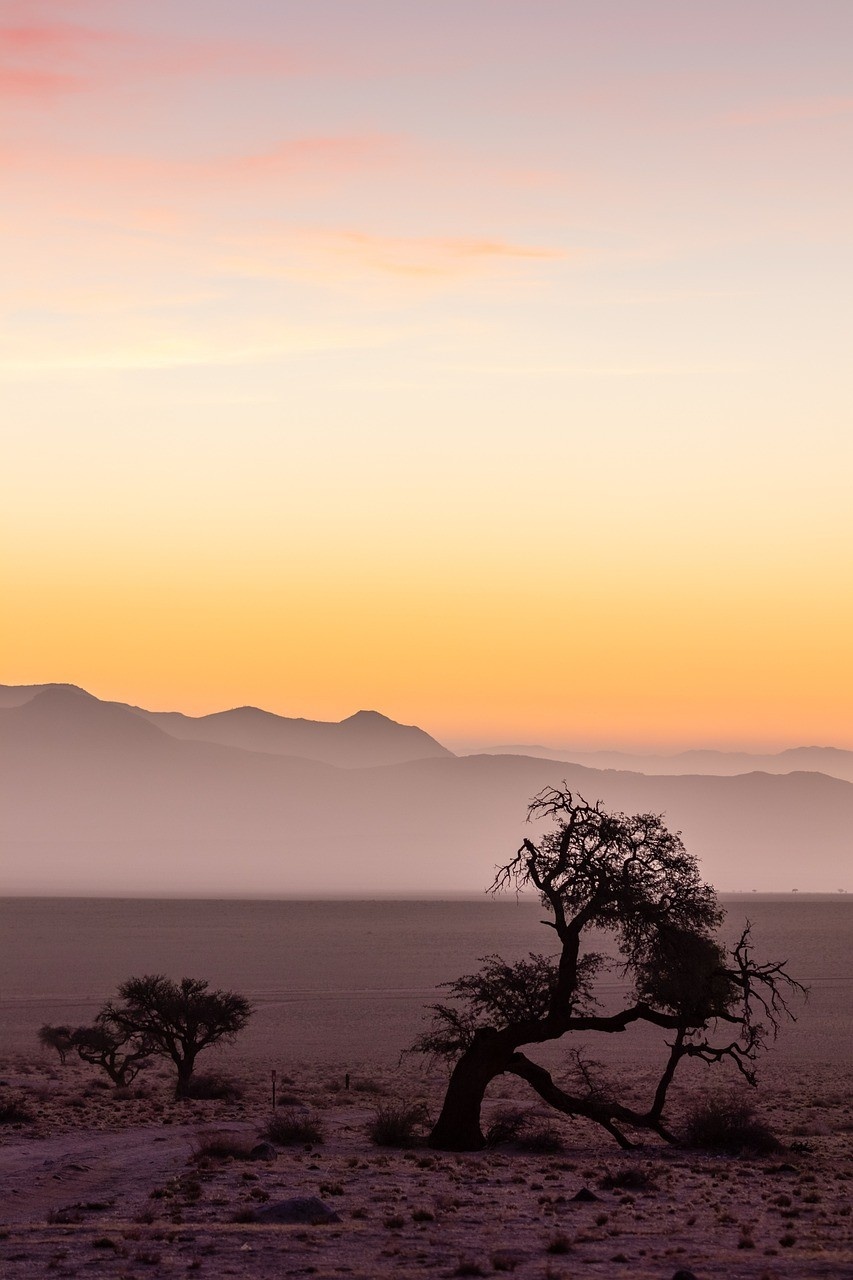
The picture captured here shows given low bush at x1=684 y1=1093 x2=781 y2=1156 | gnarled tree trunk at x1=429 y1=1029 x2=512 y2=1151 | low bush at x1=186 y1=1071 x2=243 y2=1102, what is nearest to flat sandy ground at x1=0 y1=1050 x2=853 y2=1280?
low bush at x1=684 y1=1093 x2=781 y2=1156

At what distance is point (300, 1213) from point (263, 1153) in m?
5.07

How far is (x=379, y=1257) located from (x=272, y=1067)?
28.2 metres

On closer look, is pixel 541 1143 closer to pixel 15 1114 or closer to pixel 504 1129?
pixel 504 1129

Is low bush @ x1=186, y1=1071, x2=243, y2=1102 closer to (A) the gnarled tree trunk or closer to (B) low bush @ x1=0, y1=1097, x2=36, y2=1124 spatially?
(B) low bush @ x1=0, y1=1097, x2=36, y2=1124

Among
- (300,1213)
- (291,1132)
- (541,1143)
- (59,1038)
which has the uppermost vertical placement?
(300,1213)

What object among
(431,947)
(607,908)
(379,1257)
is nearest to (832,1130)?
(607,908)

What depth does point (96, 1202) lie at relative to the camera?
20266 mm

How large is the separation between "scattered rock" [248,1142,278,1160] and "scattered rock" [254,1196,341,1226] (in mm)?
4544

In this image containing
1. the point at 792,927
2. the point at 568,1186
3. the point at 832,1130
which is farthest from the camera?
the point at 792,927

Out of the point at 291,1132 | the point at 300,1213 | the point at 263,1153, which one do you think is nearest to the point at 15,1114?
the point at 291,1132

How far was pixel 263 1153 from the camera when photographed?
24469mm

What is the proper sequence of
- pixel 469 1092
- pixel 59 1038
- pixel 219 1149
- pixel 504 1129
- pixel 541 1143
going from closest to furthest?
pixel 219 1149, pixel 469 1092, pixel 541 1143, pixel 504 1129, pixel 59 1038

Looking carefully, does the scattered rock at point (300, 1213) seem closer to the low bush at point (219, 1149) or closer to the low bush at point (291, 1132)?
the low bush at point (219, 1149)

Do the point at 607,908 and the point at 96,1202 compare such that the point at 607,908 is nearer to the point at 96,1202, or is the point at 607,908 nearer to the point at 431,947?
the point at 96,1202
